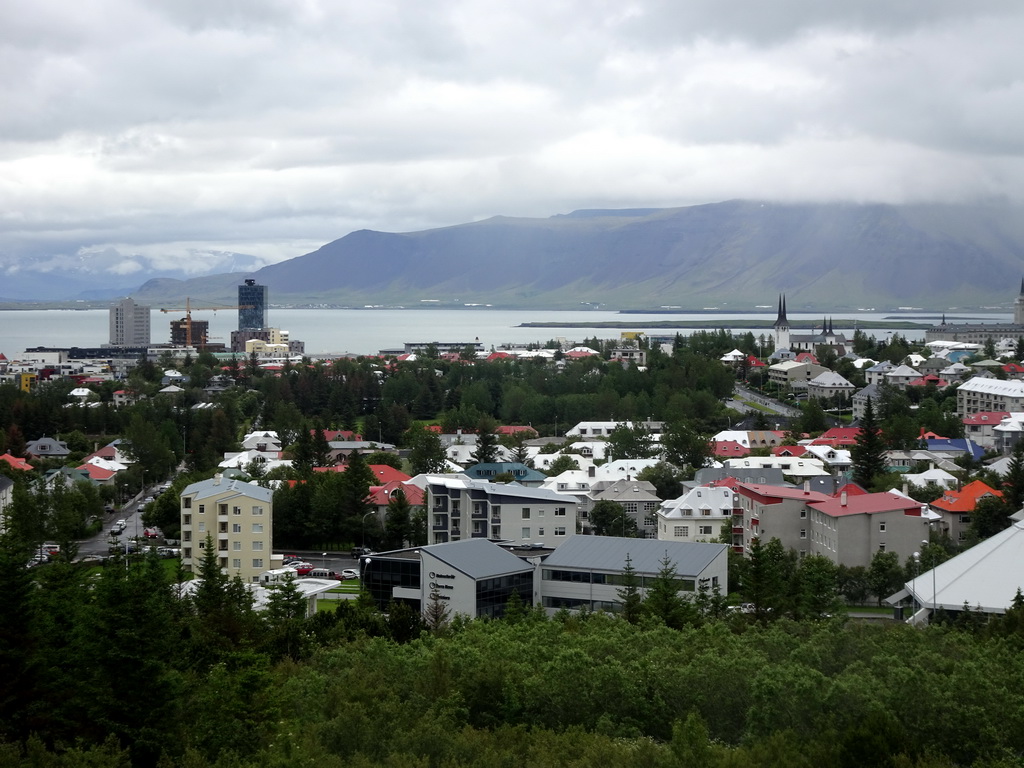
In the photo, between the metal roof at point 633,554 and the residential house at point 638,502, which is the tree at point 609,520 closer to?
the residential house at point 638,502

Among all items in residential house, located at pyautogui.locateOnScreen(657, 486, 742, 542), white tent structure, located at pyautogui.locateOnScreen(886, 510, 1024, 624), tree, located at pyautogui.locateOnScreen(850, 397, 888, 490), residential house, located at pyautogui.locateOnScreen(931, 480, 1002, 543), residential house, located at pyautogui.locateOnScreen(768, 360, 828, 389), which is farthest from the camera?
residential house, located at pyautogui.locateOnScreen(768, 360, 828, 389)

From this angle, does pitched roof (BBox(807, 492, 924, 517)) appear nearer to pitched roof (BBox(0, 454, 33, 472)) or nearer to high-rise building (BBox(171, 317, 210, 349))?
pitched roof (BBox(0, 454, 33, 472))

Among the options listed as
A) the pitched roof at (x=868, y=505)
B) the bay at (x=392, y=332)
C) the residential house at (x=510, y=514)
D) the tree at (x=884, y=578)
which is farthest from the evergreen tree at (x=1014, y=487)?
the bay at (x=392, y=332)

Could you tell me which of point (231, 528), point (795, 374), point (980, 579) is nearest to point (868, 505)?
point (980, 579)

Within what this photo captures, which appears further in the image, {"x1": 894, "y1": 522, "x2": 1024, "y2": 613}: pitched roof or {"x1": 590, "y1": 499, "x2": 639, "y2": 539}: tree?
{"x1": 590, "y1": 499, "x2": 639, "y2": 539}: tree

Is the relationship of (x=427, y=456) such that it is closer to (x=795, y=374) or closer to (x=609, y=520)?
(x=609, y=520)

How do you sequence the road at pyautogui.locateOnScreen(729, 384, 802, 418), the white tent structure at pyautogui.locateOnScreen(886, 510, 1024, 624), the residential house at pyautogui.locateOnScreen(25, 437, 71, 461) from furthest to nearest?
the road at pyautogui.locateOnScreen(729, 384, 802, 418) < the residential house at pyautogui.locateOnScreen(25, 437, 71, 461) < the white tent structure at pyautogui.locateOnScreen(886, 510, 1024, 624)

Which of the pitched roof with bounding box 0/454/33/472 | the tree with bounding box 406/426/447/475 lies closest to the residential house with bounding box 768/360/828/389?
the tree with bounding box 406/426/447/475
